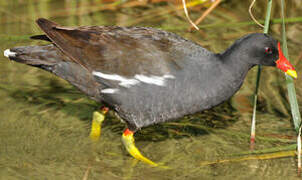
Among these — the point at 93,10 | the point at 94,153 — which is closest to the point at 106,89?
the point at 94,153

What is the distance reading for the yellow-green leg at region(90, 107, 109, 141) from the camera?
15.9 feet

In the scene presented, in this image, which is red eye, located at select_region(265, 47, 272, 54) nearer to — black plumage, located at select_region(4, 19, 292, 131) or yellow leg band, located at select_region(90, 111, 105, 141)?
black plumage, located at select_region(4, 19, 292, 131)

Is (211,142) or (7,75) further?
(7,75)

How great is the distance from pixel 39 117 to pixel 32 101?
0.26 m

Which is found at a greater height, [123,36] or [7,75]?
[123,36]

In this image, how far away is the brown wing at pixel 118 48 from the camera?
4.17 m

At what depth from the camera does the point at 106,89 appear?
428 centimetres

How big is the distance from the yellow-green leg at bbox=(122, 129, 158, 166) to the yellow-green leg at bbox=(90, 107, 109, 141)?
344 millimetres

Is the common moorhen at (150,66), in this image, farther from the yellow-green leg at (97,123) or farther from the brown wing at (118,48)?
the yellow-green leg at (97,123)

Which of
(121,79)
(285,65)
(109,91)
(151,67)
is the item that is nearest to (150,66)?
(151,67)

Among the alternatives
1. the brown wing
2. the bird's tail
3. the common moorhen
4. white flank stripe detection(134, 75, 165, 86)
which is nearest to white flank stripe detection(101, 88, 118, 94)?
the common moorhen

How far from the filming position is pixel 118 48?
4230mm

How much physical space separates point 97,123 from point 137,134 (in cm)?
38

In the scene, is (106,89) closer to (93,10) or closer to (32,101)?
(32,101)
